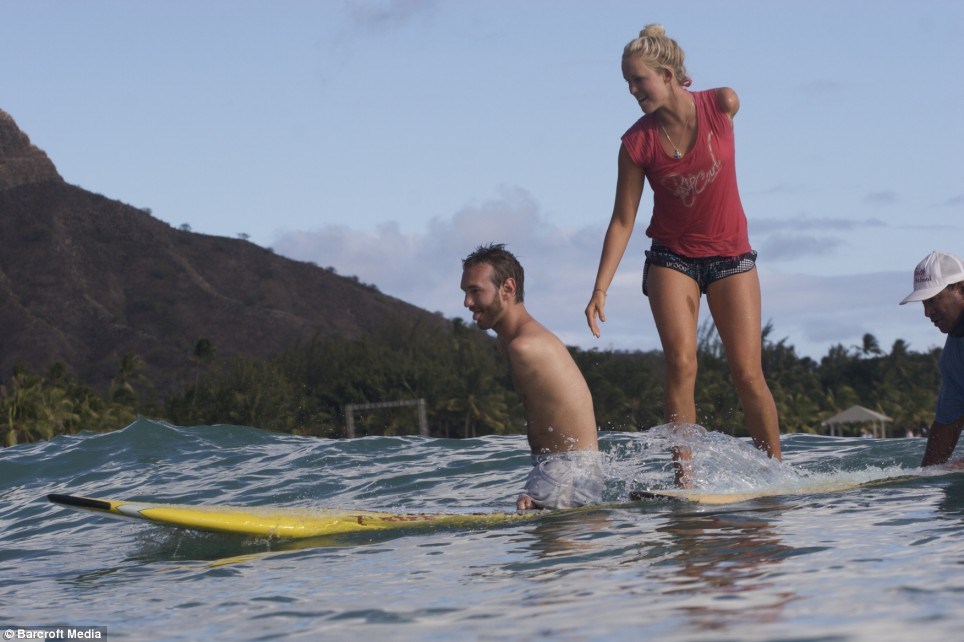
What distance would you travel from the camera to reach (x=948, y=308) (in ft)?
21.1

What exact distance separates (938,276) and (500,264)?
7.38ft

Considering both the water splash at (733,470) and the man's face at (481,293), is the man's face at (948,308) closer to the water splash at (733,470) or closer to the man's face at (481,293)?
the water splash at (733,470)

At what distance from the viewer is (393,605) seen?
13.9 feet

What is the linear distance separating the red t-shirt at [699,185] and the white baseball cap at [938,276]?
99 centimetres

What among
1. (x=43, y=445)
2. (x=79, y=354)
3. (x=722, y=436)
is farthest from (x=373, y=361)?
(x=722, y=436)

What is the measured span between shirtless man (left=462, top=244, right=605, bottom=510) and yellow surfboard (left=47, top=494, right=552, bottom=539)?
0.73 ft

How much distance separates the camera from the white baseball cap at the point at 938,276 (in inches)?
248

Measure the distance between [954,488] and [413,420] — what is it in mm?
64146

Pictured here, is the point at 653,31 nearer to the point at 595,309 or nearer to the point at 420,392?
the point at 595,309

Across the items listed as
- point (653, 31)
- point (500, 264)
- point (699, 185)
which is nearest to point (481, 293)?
point (500, 264)

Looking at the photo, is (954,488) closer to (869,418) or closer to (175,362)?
(869,418)

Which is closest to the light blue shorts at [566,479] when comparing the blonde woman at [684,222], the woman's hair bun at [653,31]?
the blonde woman at [684,222]

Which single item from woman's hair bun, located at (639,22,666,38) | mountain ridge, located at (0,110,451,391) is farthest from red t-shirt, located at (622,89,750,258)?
mountain ridge, located at (0,110,451,391)

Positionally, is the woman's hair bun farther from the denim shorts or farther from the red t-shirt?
the denim shorts
